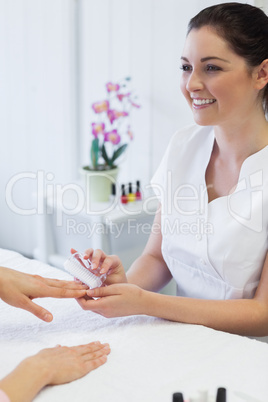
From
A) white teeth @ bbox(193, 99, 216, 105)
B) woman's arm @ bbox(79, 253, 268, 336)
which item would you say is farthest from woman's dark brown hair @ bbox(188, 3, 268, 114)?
woman's arm @ bbox(79, 253, 268, 336)

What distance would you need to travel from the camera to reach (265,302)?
1.18 metres

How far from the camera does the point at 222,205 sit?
1289mm

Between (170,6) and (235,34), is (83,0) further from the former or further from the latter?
(235,34)

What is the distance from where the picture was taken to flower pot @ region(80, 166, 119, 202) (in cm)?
198

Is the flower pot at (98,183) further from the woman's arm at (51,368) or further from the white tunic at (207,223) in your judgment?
the woman's arm at (51,368)

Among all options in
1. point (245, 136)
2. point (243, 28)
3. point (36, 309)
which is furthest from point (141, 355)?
point (243, 28)

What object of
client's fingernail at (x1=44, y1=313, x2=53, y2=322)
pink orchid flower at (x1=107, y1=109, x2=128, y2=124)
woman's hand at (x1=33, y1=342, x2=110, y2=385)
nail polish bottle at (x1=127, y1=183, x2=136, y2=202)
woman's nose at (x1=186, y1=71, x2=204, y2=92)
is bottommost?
woman's hand at (x1=33, y1=342, x2=110, y2=385)

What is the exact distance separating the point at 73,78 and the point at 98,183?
65 centimetres

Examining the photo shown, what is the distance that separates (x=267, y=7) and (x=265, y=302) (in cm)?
93

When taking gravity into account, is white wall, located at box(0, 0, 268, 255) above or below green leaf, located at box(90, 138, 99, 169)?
above

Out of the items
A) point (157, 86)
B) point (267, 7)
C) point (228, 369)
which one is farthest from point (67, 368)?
point (157, 86)

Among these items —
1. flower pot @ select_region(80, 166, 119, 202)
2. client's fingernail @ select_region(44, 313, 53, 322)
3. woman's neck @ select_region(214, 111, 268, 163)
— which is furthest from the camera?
flower pot @ select_region(80, 166, 119, 202)

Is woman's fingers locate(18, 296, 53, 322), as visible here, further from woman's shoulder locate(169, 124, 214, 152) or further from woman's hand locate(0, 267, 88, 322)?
woman's shoulder locate(169, 124, 214, 152)

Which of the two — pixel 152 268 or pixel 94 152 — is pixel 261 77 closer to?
pixel 152 268
